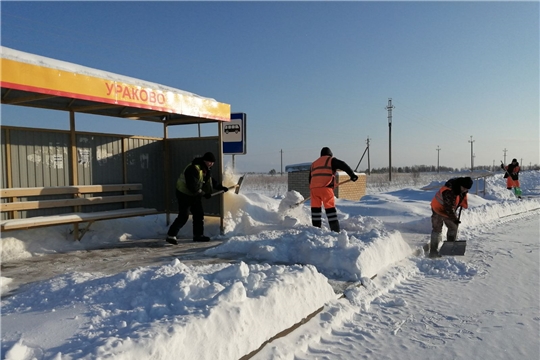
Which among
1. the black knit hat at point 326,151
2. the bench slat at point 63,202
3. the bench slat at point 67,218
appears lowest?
the bench slat at point 67,218

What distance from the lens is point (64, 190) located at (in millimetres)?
7078

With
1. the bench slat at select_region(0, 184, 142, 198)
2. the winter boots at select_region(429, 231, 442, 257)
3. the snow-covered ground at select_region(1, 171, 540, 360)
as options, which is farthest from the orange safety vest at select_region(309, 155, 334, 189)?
the bench slat at select_region(0, 184, 142, 198)

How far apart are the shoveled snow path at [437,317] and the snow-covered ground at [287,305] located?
0.06ft

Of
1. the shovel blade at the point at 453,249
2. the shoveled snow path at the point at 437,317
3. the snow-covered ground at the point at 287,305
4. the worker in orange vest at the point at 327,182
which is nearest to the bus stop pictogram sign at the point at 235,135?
the worker in orange vest at the point at 327,182

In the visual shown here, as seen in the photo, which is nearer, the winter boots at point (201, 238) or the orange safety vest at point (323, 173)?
the winter boots at point (201, 238)

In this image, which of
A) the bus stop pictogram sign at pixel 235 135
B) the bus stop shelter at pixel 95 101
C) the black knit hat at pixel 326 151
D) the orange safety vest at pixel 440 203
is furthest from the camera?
the bus stop pictogram sign at pixel 235 135

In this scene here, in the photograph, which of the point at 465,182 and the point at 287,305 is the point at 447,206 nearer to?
the point at 465,182

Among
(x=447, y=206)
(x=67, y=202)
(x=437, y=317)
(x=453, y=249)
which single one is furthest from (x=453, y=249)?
(x=67, y=202)

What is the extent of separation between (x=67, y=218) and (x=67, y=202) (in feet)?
1.51

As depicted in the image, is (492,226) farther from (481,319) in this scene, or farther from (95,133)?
(95,133)

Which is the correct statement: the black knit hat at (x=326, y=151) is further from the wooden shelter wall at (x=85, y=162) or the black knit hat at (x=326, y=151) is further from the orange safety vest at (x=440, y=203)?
the wooden shelter wall at (x=85, y=162)

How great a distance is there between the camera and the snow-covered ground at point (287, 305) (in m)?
2.92

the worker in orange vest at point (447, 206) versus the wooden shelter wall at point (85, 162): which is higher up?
the wooden shelter wall at point (85, 162)

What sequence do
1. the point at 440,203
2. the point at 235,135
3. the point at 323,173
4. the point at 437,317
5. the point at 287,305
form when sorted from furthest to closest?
the point at 235,135 → the point at 323,173 → the point at 440,203 → the point at 437,317 → the point at 287,305
